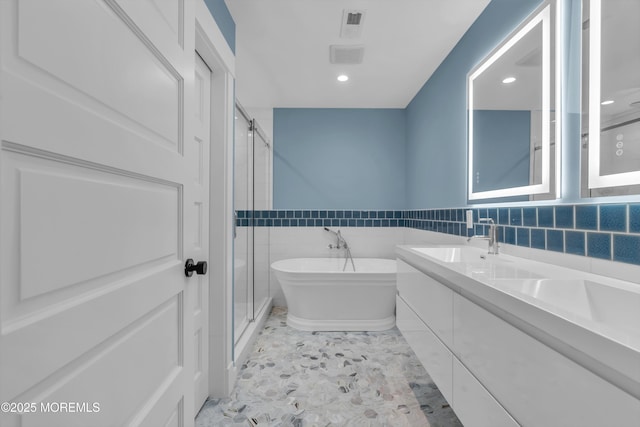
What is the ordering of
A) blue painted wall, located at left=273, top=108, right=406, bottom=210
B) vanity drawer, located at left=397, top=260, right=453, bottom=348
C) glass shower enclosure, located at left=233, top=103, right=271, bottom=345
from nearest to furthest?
vanity drawer, located at left=397, top=260, right=453, bottom=348, glass shower enclosure, located at left=233, top=103, right=271, bottom=345, blue painted wall, located at left=273, top=108, right=406, bottom=210

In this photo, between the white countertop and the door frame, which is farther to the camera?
the door frame

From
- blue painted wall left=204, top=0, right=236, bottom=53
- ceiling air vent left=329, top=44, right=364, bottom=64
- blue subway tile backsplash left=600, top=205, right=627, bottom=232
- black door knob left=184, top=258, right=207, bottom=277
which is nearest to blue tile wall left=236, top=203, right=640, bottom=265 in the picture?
blue subway tile backsplash left=600, top=205, right=627, bottom=232

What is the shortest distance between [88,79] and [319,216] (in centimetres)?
314

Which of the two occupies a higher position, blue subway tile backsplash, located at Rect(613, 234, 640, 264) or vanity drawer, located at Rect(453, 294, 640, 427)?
blue subway tile backsplash, located at Rect(613, 234, 640, 264)

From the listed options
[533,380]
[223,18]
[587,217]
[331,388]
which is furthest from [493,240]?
[223,18]

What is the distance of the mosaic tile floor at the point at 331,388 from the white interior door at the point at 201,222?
241 mm

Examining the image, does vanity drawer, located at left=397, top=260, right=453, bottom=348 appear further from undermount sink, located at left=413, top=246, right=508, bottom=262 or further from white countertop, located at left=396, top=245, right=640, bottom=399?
undermount sink, located at left=413, top=246, right=508, bottom=262

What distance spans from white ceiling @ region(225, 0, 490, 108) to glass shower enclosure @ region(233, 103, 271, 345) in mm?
459

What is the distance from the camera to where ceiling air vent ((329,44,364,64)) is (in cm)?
229

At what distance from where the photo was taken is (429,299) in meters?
1.46

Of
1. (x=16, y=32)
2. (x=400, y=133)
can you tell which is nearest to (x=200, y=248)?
(x=16, y=32)

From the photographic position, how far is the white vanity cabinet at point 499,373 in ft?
1.91

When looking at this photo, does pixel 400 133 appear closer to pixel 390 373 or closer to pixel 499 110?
pixel 499 110

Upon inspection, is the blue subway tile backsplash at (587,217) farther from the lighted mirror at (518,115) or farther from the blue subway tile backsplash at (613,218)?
the lighted mirror at (518,115)
